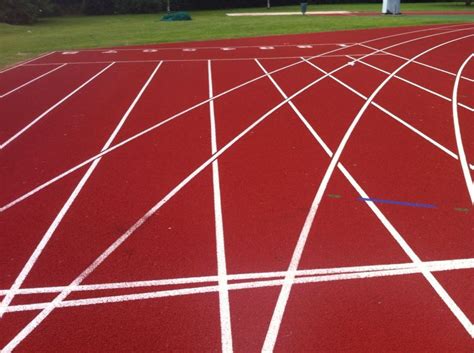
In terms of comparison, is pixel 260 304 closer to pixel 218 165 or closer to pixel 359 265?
pixel 359 265

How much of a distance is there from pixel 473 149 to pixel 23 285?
6551mm

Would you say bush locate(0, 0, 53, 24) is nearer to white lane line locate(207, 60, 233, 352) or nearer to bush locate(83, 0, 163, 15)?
bush locate(83, 0, 163, 15)

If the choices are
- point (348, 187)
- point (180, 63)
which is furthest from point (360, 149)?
point (180, 63)

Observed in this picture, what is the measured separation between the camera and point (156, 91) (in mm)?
11922

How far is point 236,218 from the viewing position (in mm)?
5473

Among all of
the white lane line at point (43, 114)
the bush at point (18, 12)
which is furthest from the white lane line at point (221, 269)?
the bush at point (18, 12)

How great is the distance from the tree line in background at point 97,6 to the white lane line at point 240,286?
36559 mm

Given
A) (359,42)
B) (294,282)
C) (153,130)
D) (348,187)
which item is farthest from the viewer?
(359,42)

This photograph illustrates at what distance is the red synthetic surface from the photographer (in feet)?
12.3

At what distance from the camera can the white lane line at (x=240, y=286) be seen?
13.3ft

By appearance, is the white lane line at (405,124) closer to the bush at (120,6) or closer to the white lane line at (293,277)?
the white lane line at (293,277)

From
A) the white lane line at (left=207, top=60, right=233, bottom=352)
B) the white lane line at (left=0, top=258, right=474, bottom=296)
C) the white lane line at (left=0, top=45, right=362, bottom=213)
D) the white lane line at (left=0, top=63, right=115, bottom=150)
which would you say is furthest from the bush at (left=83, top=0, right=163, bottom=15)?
the white lane line at (left=0, top=258, right=474, bottom=296)

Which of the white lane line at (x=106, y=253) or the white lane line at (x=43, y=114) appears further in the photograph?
the white lane line at (x=43, y=114)

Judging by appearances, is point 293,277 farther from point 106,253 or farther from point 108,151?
point 108,151
